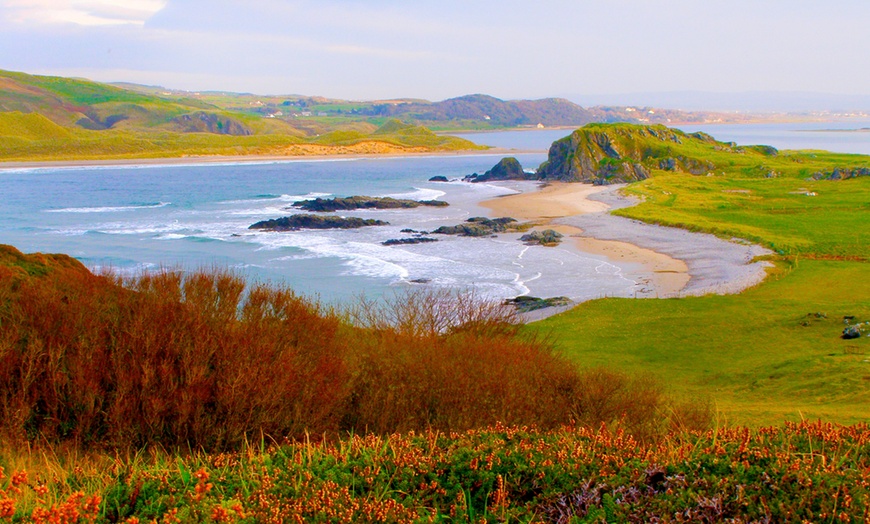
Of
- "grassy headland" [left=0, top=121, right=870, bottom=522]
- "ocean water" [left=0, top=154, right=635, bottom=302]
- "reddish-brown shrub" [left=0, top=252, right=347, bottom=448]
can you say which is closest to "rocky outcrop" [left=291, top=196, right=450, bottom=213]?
"ocean water" [left=0, top=154, right=635, bottom=302]

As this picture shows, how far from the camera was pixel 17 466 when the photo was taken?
685cm

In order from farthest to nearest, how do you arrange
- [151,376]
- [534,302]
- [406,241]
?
[406,241] < [534,302] < [151,376]

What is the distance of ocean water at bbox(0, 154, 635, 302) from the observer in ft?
119

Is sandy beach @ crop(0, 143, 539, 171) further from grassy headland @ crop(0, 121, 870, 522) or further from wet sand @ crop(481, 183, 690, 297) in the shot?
grassy headland @ crop(0, 121, 870, 522)

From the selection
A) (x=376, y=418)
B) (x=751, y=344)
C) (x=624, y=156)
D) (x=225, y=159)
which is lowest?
(x=751, y=344)

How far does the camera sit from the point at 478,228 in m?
53.1

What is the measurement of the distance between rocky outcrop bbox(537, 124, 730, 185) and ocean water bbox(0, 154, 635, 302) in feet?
51.5

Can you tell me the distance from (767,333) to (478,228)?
103 ft

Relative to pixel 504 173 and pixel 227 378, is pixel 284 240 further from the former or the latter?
pixel 504 173

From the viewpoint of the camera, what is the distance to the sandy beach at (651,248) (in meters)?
34.3

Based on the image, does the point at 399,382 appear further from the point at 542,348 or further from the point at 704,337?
the point at 704,337

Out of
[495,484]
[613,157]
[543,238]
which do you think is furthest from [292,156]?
[495,484]

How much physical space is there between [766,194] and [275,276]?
5362 centimetres

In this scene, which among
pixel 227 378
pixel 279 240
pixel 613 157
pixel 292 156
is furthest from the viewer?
pixel 292 156
